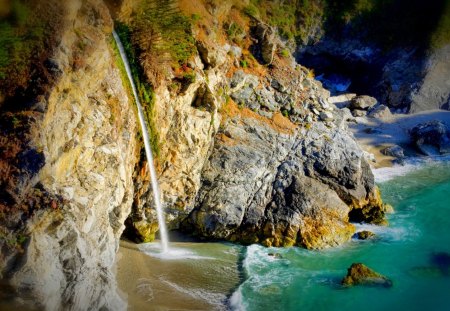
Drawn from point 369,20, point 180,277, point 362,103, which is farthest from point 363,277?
point 369,20

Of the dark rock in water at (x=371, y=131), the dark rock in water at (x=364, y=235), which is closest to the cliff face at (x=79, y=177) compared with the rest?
the dark rock in water at (x=364, y=235)

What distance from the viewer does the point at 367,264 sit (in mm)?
17281

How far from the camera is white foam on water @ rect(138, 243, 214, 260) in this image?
1634 cm

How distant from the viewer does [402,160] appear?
1289 inches

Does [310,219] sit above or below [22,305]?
above

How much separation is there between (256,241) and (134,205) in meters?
5.64

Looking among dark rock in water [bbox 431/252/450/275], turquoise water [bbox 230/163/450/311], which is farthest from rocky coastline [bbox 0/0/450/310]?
dark rock in water [bbox 431/252/450/275]

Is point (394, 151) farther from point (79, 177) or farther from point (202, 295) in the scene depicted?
point (79, 177)

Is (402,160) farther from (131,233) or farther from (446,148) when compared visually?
(131,233)

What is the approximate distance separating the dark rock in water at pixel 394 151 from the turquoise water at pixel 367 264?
11325mm

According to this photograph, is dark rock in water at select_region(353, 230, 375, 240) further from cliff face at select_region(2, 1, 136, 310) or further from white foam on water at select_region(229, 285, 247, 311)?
cliff face at select_region(2, 1, 136, 310)

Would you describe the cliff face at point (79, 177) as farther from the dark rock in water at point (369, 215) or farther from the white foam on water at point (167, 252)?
the dark rock in water at point (369, 215)

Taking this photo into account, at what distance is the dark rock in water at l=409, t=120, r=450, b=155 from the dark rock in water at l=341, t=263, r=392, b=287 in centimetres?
2155

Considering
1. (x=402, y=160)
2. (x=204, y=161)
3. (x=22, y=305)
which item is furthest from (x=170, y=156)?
(x=402, y=160)
